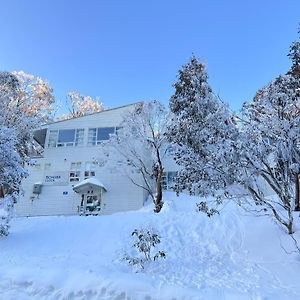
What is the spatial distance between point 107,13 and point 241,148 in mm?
10806

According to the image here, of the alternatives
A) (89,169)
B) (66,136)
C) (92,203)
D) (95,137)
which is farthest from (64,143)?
(92,203)

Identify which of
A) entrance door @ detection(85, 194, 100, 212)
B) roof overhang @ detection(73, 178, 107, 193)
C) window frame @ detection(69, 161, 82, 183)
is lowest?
entrance door @ detection(85, 194, 100, 212)

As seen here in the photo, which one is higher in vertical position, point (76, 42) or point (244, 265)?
point (76, 42)

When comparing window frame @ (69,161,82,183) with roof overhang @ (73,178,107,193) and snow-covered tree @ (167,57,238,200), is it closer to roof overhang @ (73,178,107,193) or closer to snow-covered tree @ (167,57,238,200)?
roof overhang @ (73,178,107,193)

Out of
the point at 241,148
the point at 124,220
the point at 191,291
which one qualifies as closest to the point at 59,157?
the point at 124,220

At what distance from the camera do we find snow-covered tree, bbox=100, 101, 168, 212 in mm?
20609

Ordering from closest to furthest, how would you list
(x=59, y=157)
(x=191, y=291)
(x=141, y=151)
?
1. (x=191, y=291)
2. (x=141, y=151)
3. (x=59, y=157)

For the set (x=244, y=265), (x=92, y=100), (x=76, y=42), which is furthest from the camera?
(x=92, y=100)

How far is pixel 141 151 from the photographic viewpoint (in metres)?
21.8

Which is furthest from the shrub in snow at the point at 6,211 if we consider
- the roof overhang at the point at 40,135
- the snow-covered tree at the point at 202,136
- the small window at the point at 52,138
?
the roof overhang at the point at 40,135

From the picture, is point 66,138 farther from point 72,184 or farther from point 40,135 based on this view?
point 72,184

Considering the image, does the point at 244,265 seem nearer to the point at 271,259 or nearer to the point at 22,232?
the point at 271,259

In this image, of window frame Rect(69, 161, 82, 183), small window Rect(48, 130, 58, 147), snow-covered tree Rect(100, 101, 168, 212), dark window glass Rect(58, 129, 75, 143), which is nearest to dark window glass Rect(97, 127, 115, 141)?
snow-covered tree Rect(100, 101, 168, 212)

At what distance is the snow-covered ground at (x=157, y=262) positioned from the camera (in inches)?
250
